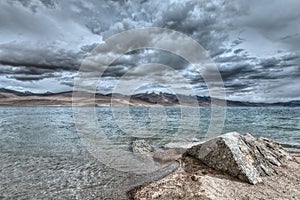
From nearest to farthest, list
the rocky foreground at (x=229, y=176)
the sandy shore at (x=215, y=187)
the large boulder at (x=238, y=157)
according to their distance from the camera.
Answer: the sandy shore at (x=215, y=187) → the rocky foreground at (x=229, y=176) → the large boulder at (x=238, y=157)

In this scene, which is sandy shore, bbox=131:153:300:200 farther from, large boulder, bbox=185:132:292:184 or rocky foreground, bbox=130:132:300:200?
large boulder, bbox=185:132:292:184

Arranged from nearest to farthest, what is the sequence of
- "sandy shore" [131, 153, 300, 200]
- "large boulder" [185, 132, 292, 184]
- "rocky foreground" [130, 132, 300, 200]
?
1. "sandy shore" [131, 153, 300, 200]
2. "rocky foreground" [130, 132, 300, 200]
3. "large boulder" [185, 132, 292, 184]

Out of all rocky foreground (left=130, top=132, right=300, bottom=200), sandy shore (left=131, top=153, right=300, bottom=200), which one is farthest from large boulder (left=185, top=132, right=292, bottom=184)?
sandy shore (left=131, top=153, right=300, bottom=200)

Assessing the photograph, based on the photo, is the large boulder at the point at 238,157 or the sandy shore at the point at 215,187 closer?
the sandy shore at the point at 215,187

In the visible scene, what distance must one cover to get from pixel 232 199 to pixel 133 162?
7043 mm

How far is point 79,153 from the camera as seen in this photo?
15.0 m

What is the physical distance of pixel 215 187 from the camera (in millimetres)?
7793

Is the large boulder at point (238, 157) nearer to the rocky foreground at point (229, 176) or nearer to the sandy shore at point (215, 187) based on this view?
the rocky foreground at point (229, 176)

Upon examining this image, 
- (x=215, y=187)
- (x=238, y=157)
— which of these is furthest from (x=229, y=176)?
(x=215, y=187)

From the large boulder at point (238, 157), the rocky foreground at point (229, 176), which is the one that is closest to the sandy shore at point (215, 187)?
the rocky foreground at point (229, 176)

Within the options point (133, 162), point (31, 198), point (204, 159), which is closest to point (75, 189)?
point (31, 198)

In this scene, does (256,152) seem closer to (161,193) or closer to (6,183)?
(161,193)

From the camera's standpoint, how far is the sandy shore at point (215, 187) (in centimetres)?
731

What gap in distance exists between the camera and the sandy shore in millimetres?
7309
